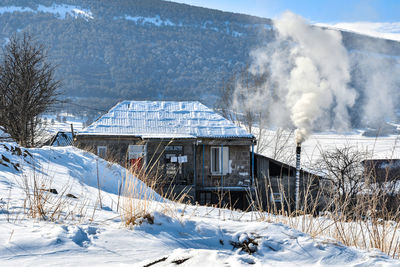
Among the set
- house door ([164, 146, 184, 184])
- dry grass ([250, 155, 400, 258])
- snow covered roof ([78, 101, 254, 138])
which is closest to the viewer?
dry grass ([250, 155, 400, 258])

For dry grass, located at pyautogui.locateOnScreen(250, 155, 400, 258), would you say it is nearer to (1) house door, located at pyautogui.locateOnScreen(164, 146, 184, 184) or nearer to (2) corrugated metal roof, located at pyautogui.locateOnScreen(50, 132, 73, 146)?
(1) house door, located at pyautogui.locateOnScreen(164, 146, 184, 184)

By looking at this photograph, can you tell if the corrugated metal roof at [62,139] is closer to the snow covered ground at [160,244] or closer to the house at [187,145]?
the house at [187,145]

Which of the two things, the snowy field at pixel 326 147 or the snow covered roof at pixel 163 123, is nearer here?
the snowy field at pixel 326 147

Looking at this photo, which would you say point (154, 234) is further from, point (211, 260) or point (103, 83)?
point (103, 83)

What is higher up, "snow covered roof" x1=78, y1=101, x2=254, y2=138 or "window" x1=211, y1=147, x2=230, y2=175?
"snow covered roof" x1=78, y1=101, x2=254, y2=138

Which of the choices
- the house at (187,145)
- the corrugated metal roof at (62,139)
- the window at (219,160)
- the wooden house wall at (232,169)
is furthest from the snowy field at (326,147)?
the corrugated metal roof at (62,139)

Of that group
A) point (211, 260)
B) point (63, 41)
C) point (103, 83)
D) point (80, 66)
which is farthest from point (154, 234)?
point (63, 41)

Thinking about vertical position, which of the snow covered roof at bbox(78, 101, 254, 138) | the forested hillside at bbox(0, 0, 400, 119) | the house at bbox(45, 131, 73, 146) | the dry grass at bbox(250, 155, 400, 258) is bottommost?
the dry grass at bbox(250, 155, 400, 258)

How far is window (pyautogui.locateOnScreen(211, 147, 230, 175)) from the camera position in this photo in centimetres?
1775

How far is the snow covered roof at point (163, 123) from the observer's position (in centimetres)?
1708

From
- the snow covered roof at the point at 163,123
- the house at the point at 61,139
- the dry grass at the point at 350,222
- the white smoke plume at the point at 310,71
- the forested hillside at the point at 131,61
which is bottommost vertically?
the dry grass at the point at 350,222

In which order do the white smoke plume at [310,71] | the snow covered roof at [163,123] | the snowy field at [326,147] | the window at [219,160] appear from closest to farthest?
1. the snowy field at [326,147]
2. the snow covered roof at [163,123]
3. the window at [219,160]
4. the white smoke plume at [310,71]

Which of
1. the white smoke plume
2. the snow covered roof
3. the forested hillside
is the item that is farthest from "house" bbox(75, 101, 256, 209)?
the forested hillside

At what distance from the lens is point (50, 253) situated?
6.54 ft
